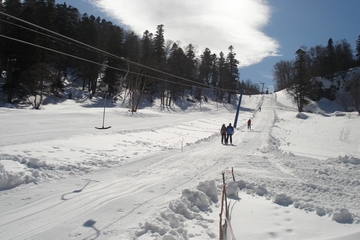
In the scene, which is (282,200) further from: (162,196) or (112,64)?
(112,64)

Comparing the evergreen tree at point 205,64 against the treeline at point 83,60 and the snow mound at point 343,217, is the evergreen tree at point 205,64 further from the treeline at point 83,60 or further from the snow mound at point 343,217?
the snow mound at point 343,217

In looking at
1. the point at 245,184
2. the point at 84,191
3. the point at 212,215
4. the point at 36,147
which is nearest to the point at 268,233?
the point at 212,215

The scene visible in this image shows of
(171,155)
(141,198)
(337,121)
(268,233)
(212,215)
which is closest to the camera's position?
(268,233)

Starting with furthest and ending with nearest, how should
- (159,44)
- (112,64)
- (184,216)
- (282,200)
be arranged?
(159,44), (112,64), (282,200), (184,216)

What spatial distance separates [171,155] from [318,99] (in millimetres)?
75685

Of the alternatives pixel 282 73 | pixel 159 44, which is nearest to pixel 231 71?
pixel 159 44

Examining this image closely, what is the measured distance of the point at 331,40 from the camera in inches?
3652

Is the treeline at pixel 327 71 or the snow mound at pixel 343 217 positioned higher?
the treeline at pixel 327 71

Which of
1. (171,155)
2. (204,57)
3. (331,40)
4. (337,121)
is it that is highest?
(331,40)

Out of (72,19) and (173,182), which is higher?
(72,19)

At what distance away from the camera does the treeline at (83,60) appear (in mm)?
29250

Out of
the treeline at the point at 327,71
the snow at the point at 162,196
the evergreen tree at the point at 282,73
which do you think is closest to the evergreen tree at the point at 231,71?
the treeline at the point at 327,71

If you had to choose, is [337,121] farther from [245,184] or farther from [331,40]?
[331,40]

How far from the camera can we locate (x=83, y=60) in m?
42.4
